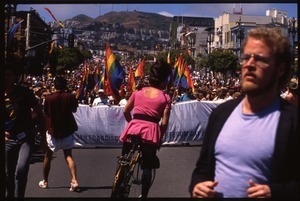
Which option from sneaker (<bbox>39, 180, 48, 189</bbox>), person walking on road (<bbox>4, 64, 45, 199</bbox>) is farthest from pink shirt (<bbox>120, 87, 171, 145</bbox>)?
sneaker (<bbox>39, 180, 48, 189</bbox>)

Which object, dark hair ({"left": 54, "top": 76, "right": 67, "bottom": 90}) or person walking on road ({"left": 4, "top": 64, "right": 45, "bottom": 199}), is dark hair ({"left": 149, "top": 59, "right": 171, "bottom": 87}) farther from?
dark hair ({"left": 54, "top": 76, "right": 67, "bottom": 90})

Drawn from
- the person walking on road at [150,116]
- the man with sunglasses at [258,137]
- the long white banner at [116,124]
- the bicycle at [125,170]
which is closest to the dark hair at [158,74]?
the person walking on road at [150,116]

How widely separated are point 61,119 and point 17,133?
214cm

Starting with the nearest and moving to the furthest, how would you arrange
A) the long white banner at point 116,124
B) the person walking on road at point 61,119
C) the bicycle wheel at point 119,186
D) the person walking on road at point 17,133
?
the person walking on road at point 17,133 → the bicycle wheel at point 119,186 → the person walking on road at point 61,119 → the long white banner at point 116,124

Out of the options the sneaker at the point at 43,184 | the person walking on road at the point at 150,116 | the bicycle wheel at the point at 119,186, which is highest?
the person walking on road at the point at 150,116

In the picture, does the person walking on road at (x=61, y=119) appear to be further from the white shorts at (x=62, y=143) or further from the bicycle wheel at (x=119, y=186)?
the bicycle wheel at (x=119, y=186)

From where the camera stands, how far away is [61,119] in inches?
326

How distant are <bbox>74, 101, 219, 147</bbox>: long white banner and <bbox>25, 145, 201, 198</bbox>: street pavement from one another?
4.33 feet

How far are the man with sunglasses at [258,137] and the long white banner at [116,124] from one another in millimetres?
12314

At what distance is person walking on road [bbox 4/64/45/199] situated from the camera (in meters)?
6.06

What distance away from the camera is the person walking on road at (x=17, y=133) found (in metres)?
6.06

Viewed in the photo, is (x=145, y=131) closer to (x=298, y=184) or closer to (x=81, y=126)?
(x=298, y=184)

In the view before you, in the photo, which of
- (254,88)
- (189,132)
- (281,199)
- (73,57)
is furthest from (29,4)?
(73,57)

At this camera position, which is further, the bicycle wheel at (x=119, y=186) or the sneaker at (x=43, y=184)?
the sneaker at (x=43, y=184)
